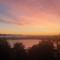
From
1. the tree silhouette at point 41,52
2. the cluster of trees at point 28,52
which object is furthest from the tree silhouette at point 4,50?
the tree silhouette at point 41,52

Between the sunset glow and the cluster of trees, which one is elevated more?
the sunset glow

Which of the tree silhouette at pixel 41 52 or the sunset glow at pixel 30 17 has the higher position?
the sunset glow at pixel 30 17

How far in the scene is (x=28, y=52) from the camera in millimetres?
1552

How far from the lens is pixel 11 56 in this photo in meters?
1.53

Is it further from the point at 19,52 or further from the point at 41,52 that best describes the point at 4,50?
the point at 41,52

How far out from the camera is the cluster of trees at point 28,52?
60.2 inches

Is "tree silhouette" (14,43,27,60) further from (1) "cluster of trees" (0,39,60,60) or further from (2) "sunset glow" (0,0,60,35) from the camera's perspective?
(2) "sunset glow" (0,0,60,35)

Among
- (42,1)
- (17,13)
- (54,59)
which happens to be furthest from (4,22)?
(54,59)

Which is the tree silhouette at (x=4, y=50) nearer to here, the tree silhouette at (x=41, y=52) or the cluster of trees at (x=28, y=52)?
the cluster of trees at (x=28, y=52)

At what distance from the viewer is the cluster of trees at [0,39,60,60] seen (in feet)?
5.02

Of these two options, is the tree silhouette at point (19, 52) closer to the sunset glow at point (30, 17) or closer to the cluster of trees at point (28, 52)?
the cluster of trees at point (28, 52)

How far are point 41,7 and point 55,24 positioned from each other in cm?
17

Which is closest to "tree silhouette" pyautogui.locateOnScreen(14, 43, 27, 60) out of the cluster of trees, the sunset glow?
the cluster of trees

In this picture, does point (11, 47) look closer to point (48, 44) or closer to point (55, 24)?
point (48, 44)
